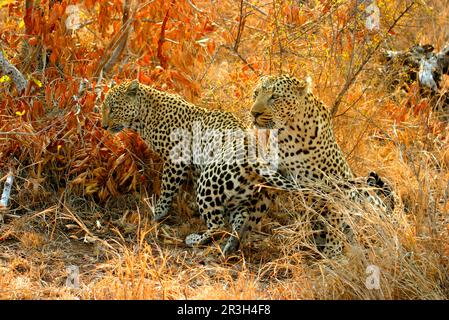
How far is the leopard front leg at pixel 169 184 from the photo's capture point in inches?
322

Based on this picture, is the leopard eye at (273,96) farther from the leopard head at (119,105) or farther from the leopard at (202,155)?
the leopard head at (119,105)

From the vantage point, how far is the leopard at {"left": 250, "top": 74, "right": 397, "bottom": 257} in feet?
23.7

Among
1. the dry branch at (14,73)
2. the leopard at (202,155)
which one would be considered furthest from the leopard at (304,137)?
the dry branch at (14,73)

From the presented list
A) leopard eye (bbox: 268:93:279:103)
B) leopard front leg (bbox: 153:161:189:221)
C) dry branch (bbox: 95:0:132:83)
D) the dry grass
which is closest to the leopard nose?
leopard eye (bbox: 268:93:279:103)

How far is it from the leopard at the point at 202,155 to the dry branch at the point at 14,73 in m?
0.91

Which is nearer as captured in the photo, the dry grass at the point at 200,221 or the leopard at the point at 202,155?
the dry grass at the point at 200,221

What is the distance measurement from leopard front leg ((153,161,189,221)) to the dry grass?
14 cm

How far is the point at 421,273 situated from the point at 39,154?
383cm

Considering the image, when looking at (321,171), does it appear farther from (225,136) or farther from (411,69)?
(411,69)

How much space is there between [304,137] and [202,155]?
3.87ft

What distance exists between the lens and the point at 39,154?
8.02m

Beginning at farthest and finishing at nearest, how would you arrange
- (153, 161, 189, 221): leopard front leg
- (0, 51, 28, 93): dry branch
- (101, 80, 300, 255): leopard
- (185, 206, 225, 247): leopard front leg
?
1. (0, 51, 28, 93): dry branch
2. (153, 161, 189, 221): leopard front leg
3. (185, 206, 225, 247): leopard front leg
4. (101, 80, 300, 255): leopard

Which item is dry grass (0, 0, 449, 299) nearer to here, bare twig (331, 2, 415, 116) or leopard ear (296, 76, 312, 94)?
bare twig (331, 2, 415, 116)
